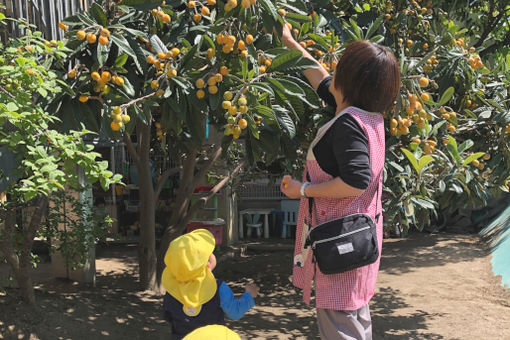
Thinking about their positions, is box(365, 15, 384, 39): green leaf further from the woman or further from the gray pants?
A: the gray pants

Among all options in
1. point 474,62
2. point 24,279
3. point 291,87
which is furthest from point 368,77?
point 24,279

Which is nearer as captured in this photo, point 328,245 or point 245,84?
point 328,245

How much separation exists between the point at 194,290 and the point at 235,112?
87 cm

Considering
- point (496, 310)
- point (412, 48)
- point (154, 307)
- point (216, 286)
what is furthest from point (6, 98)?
point (496, 310)

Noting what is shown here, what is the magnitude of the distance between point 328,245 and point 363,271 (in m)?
0.19

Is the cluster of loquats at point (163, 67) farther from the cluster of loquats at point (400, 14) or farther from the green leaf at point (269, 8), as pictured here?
the cluster of loquats at point (400, 14)

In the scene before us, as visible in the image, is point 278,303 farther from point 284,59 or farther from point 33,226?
point 284,59

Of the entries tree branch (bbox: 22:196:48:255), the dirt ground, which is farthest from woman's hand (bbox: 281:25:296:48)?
the dirt ground

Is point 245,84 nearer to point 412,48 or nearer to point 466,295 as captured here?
point 412,48

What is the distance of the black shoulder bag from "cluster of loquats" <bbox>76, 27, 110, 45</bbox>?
4.97 ft

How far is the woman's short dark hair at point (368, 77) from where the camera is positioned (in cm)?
184

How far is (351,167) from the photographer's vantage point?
179cm

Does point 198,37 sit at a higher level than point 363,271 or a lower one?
higher

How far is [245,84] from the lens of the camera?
2648 millimetres
